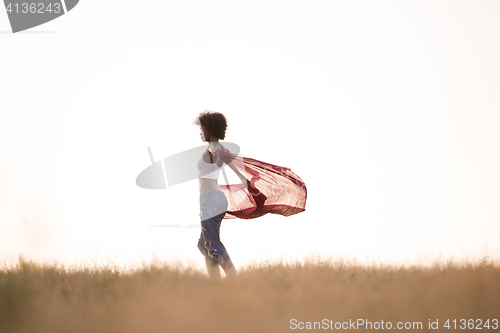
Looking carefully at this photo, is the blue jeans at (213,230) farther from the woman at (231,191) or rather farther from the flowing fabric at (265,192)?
the flowing fabric at (265,192)

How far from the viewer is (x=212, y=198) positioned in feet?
18.7

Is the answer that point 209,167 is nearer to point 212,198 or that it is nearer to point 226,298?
point 212,198

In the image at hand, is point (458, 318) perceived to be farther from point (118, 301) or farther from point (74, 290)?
point (74, 290)

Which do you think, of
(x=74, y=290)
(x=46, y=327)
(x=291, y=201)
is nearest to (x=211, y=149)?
(x=291, y=201)

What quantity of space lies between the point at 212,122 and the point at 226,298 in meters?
2.43

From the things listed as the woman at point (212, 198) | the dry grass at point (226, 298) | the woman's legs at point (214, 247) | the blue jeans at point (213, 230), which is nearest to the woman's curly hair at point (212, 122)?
the woman at point (212, 198)

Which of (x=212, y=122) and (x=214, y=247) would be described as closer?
(x=214, y=247)

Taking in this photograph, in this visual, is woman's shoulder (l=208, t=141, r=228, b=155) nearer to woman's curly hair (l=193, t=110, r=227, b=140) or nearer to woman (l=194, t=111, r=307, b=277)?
woman (l=194, t=111, r=307, b=277)

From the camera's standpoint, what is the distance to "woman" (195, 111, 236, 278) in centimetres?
565

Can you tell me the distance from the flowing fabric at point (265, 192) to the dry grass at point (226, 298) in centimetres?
99

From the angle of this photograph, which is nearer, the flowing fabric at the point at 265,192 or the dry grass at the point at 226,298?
the dry grass at the point at 226,298

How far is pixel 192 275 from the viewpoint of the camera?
546 cm

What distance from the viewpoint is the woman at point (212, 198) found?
565 cm

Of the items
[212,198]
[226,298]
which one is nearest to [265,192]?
[212,198]
